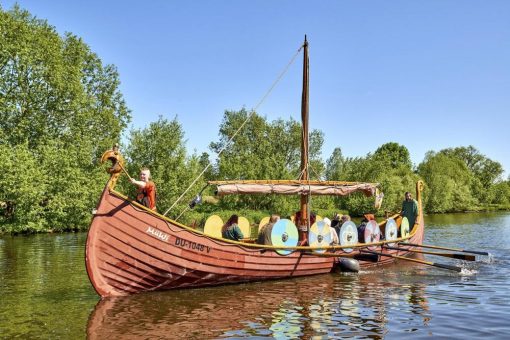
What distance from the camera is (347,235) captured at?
17719 mm

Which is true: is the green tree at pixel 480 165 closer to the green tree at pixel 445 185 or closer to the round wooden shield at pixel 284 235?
the green tree at pixel 445 185

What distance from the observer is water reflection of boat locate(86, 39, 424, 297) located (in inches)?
478

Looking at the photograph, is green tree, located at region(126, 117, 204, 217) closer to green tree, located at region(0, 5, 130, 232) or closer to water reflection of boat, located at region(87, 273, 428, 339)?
green tree, located at region(0, 5, 130, 232)

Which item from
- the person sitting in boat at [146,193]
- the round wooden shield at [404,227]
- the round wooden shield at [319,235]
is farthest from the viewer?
the round wooden shield at [404,227]

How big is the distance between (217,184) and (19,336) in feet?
25.4

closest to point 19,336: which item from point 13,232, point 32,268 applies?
point 32,268

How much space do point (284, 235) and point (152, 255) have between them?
14.9ft

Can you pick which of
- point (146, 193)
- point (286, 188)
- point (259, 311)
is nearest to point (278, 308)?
point (259, 311)

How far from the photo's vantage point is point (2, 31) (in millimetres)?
37750

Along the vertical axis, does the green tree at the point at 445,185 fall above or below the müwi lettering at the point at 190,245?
above

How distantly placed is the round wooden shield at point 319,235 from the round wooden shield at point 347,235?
2.89 ft

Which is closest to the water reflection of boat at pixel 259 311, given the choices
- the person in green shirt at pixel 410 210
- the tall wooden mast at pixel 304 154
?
the tall wooden mast at pixel 304 154

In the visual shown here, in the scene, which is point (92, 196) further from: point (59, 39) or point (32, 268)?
point (32, 268)

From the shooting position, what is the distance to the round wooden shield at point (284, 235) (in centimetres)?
1526
